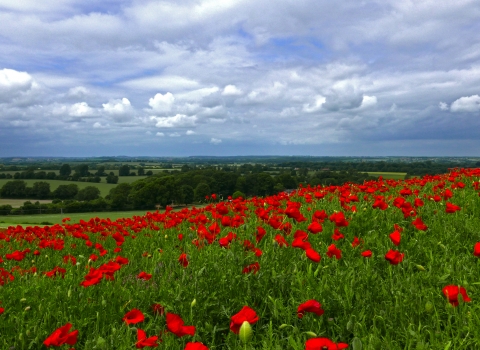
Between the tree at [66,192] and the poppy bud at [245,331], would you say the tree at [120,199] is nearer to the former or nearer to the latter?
the tree at [66,192]

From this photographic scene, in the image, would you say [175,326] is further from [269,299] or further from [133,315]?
[269,299]

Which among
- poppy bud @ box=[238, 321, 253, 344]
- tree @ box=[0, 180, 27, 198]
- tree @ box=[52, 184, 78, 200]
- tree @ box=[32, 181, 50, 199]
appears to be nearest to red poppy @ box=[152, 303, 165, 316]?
poppy bud @ box=[238, 321, 253, 344]

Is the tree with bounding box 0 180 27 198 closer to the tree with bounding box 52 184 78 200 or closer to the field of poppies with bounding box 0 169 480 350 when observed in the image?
the tree with bounding box 52 184 78 200

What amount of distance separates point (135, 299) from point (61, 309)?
64 cm

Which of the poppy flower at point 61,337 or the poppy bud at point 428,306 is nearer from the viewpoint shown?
the poppy flower at point 61,337

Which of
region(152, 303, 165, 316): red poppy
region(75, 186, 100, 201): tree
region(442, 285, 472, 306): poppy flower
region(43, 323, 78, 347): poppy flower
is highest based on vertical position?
region(442, 285, 472, 306): poppy flower

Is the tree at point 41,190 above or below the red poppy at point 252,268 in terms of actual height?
below

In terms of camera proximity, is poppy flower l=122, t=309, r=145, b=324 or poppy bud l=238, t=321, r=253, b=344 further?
poppy flower l=122, t=309, r=145, b=324

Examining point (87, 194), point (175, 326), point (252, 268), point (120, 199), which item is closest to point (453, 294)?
point (252, 268)

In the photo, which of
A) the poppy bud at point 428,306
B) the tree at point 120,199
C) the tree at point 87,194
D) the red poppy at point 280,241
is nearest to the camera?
the poppy bud at point 428,306

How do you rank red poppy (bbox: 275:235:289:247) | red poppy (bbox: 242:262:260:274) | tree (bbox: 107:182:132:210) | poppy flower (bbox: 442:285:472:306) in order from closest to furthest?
poppy flower (bbox: 442:285:472:306) → red poppy (bbox: 242:262:260:274) → red poppy (bbox: 275:235:289:247) → tree (bbox: 107:182:132:210)

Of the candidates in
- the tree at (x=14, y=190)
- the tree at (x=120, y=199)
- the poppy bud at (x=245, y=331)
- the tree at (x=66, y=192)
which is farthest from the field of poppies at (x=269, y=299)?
the tree at (x=14, y=190)

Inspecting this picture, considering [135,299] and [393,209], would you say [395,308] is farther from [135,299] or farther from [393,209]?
[393,209]

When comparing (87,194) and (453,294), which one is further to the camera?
(87,194)
